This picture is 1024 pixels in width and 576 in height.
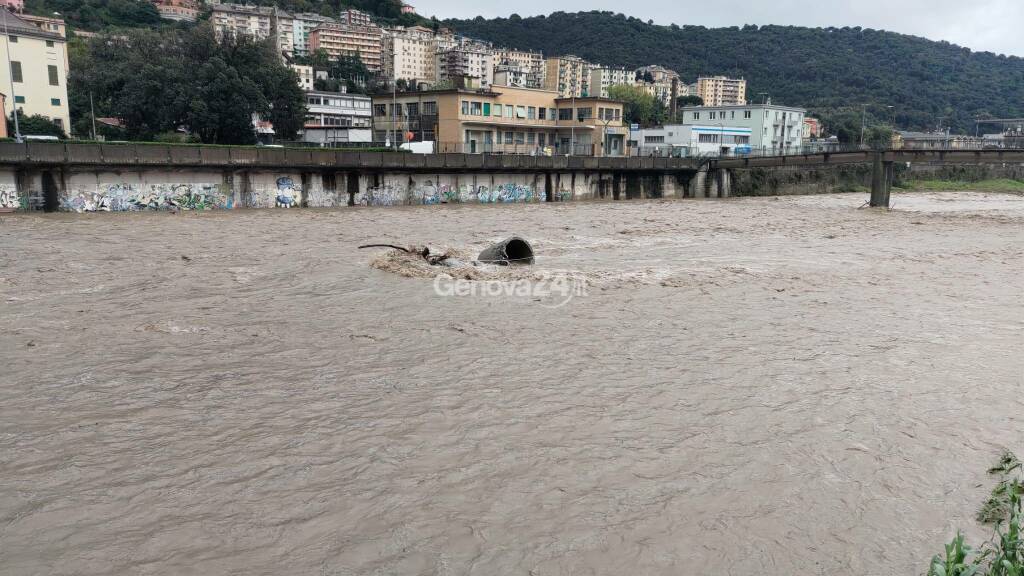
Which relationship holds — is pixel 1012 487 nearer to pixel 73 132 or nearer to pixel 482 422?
pixel 482 422

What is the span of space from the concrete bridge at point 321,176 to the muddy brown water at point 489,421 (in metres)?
15.2

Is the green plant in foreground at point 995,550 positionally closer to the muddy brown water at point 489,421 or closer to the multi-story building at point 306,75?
the muddy brown water at point 489,421

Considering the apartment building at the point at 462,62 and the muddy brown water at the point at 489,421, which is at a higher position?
the apartment building at the point at 462,62

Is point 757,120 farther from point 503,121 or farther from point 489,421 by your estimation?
point 489,421

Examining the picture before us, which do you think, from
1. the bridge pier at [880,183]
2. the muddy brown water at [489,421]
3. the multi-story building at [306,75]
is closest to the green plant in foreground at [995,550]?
the muddy brown water at [489,421]

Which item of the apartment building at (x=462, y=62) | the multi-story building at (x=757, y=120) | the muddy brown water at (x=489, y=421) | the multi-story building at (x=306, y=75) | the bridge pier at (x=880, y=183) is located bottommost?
the muddy brown water at (x=489, y=421)

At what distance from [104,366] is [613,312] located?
955cm

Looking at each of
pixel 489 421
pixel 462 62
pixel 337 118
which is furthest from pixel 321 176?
pixel 462 62

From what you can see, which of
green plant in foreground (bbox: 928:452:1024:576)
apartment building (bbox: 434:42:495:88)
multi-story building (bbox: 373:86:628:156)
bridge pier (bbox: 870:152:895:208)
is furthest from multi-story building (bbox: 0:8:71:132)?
apartment building (bbox: 434:42:495:88)

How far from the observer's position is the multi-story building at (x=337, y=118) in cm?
9059

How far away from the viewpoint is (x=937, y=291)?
741 inches

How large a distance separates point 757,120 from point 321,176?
77.5 m

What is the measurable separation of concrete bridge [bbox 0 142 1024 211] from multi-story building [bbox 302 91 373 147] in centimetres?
4500

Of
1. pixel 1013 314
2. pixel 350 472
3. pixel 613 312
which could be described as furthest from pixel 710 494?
pixel 1013 314
